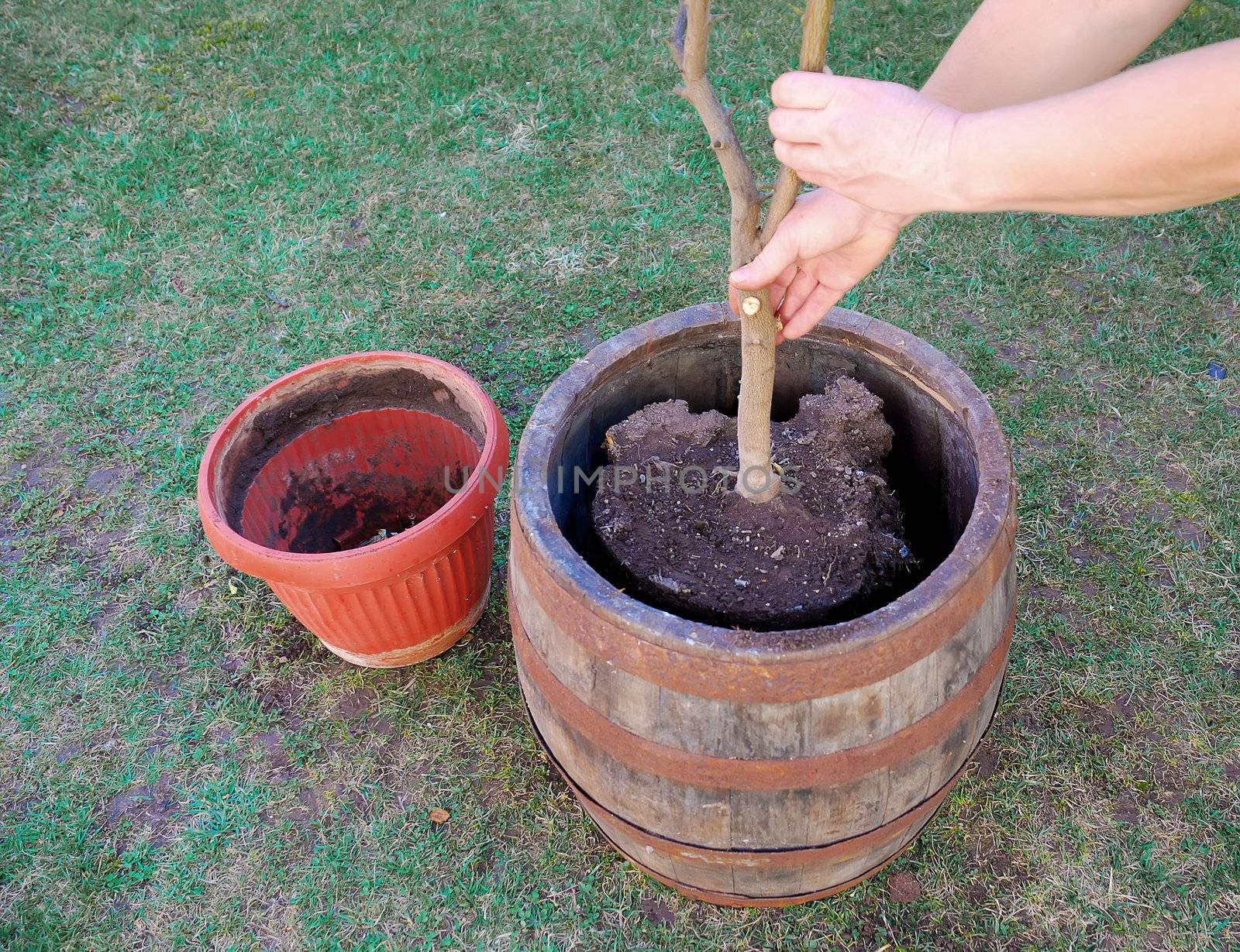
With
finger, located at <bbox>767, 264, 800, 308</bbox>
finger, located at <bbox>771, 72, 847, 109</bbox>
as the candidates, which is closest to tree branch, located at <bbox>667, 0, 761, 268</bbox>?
finger, located at <bbox>771, 72, 847, 109</bbox>

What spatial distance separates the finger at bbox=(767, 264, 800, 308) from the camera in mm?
1991

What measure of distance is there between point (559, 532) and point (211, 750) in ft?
4.80

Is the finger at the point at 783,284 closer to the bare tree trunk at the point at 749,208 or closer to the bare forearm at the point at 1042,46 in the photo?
the bare tree trunk at the point at 749,208

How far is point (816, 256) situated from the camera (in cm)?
184

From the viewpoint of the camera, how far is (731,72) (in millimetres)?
4727

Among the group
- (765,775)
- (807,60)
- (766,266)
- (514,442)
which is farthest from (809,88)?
(514,442)

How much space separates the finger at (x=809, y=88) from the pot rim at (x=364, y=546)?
123 centimetres

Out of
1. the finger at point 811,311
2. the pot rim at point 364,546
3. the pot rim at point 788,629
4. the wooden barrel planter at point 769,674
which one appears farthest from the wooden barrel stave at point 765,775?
the finger at point 811,311

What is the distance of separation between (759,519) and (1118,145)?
0.97 meters

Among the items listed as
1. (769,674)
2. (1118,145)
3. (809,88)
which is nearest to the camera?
(1118,145)

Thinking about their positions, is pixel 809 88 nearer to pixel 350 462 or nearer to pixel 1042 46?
pixel 1042 46

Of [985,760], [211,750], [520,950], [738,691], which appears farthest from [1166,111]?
[211,750]

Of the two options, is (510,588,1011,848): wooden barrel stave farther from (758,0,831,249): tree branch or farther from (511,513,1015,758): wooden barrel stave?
(758,0,831,249): tree branch

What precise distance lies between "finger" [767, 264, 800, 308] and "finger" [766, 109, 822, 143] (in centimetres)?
47
